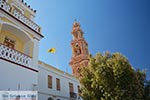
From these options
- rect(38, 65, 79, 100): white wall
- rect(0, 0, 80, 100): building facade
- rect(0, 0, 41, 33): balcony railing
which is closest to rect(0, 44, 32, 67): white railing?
rect(0, 0, 80, 100): building facade

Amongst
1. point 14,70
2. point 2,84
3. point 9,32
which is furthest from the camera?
point 9,32

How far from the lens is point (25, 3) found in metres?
13.8

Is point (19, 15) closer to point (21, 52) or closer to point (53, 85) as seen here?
point (21, 52)

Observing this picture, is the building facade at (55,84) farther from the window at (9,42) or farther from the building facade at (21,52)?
the window at (9,42)

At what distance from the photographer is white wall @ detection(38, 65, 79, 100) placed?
15.4m

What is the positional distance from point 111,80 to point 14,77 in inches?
248

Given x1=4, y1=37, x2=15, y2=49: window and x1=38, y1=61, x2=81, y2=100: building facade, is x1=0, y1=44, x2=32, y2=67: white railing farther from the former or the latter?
x1=38, y1=61, x2=81, y2=100: building facade

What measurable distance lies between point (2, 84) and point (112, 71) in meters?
7.20

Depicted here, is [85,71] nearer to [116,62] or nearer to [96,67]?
[96,67]

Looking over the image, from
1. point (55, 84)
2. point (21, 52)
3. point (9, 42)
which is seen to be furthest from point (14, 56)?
point (55, 84)

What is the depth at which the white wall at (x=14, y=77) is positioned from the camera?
914cm

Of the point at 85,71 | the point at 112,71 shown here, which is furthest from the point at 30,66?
the point at 112,71

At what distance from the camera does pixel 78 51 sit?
43.3 meters

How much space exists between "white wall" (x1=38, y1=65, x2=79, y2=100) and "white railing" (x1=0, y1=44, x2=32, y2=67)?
4.77m
